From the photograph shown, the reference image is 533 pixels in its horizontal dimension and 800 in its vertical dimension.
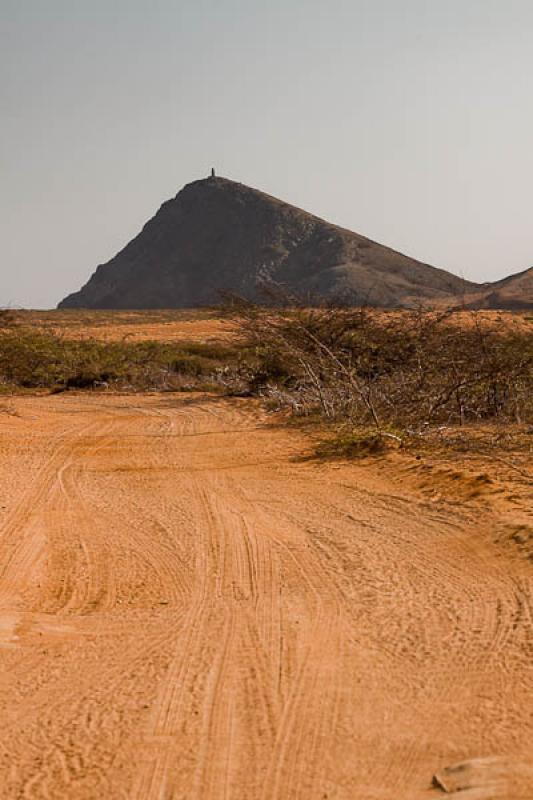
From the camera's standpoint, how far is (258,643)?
18.6 feet

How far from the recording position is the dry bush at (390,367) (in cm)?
1473

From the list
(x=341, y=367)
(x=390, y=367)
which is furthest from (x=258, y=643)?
(x=390, y=367)

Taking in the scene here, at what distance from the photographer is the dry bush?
14.7 metres

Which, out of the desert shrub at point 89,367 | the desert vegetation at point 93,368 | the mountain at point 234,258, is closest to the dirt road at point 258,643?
the desert vegetation at point 93,368

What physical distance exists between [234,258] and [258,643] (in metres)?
129

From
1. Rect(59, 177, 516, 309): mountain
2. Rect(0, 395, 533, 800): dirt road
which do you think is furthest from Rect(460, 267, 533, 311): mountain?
Rect(0, 395, 533, 800): dirt road

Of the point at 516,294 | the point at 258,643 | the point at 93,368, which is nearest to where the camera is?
the point at 258,643

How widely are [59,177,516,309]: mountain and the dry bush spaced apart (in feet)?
262

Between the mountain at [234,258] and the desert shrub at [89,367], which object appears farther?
the mountain at [234,258]

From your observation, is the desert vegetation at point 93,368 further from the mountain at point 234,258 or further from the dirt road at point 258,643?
the mountain at point 234,258

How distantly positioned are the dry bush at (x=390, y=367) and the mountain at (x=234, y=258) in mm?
79908

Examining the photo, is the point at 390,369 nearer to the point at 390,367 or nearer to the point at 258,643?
the point at 390,367

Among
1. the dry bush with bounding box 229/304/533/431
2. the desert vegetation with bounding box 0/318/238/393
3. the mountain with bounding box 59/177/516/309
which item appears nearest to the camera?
the dry bush with bounding box 229/304/533/431

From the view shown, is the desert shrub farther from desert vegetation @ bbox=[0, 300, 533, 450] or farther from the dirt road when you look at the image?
the dirt road
